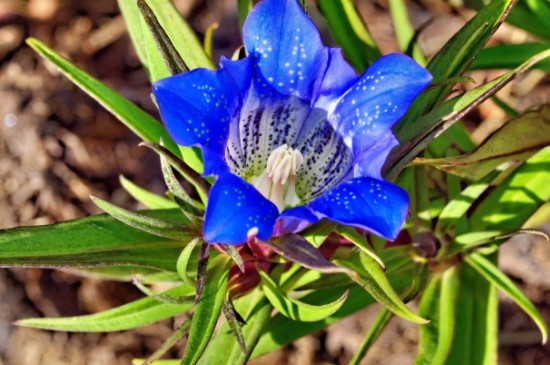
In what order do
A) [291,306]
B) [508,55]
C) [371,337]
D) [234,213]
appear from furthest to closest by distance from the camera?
1. [508,55]
2. [371,337]
3. [291,306]
4. [234,213]

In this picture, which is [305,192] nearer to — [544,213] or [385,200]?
[385,200]

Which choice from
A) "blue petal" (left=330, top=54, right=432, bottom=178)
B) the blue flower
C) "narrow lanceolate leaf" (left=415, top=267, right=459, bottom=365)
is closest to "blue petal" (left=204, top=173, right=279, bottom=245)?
the blue flower

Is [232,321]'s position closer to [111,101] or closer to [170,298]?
[170,298]

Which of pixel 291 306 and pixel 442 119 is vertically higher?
pixel 442 119

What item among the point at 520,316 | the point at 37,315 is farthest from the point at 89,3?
the point at 520,316

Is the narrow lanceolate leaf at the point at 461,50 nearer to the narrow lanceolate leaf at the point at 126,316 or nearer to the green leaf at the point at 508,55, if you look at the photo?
the green leaf at the point at 508,55

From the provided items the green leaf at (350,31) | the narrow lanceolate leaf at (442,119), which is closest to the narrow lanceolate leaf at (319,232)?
the narrow lanceolate leaf at (442,119)

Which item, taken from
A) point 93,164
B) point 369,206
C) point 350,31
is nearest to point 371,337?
point 369,206
